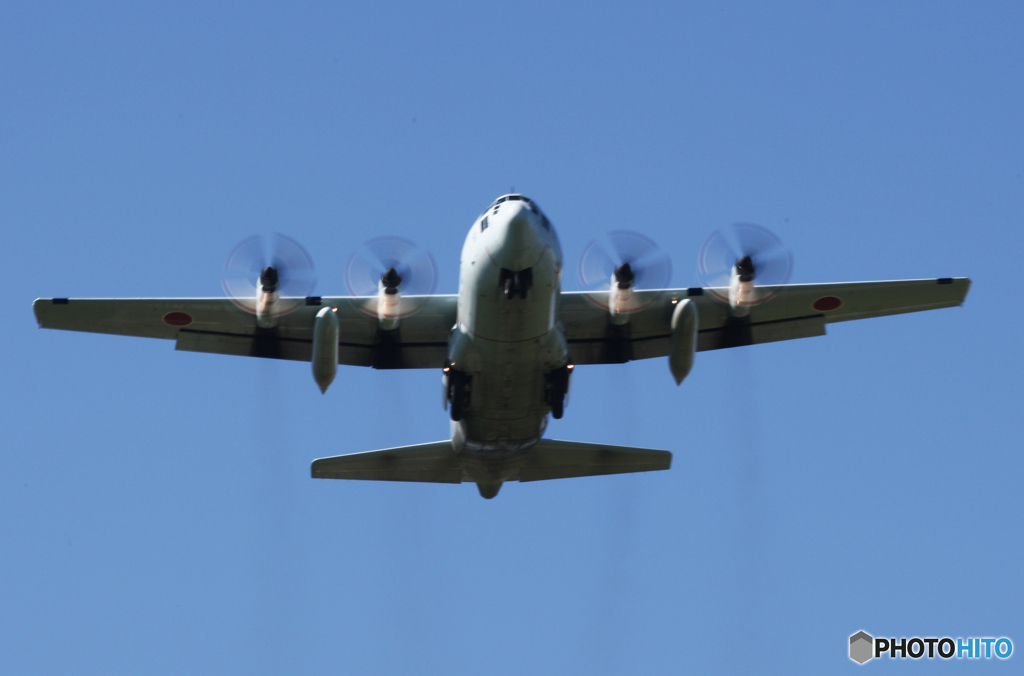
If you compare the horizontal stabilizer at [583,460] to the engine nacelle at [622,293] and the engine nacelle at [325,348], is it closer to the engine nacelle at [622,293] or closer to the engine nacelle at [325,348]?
the engine nacelle at [622,293]

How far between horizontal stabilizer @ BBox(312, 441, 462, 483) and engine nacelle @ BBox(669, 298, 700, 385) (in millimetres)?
5588

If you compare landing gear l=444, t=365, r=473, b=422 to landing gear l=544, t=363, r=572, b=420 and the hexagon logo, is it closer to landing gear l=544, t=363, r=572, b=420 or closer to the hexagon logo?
landing gear l=544, t=363, r=572, b=420

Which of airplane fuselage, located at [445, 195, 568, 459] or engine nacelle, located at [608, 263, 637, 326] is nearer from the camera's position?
airplane fuselage, located at [445, 195, 568, 459]

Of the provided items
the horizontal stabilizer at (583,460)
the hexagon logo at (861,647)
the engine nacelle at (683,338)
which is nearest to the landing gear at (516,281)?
the engine nacelle at (683,338)

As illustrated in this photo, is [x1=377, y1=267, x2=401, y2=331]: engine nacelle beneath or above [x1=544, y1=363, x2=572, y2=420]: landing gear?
above

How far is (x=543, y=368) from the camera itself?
25.9m

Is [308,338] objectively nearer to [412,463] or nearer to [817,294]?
[412,463]

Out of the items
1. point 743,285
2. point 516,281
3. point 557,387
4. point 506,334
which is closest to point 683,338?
point 743,285

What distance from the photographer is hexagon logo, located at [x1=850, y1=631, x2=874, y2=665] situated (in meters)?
27.7

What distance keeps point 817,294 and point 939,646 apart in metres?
8.34

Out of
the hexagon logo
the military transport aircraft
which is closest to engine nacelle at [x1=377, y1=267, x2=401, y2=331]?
the military transport aircraft

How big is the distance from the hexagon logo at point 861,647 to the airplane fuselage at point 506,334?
8.72 m

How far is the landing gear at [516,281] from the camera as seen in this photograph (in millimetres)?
23859

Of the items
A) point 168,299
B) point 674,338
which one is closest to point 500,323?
point 674,338
